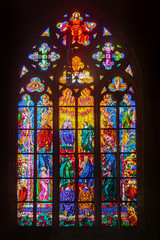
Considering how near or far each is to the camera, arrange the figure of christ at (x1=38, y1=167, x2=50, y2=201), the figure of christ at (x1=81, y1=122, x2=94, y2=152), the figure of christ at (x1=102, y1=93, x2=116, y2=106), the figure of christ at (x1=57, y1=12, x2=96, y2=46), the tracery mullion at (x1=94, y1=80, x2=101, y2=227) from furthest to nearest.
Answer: the figure of christ at (x1=57, y1=12, x2=96, y2=46)
the figure of christ at (x1=102, y1=93, x2=116, y2=106)
the figure of christ at (x1=81, y1=122, x2=94, y2=152)
the figure of christ at (x1=38, y1=167, x2=50, y2=201)
the tracery mullion at (x1=94, y1=80, x2=101, y2=227)

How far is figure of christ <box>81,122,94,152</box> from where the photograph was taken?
893 centimetres

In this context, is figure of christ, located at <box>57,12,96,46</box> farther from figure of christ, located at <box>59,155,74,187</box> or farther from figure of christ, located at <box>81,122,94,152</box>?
figure of christ, located at <box>59,155,74,187</box>

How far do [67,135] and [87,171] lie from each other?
2.53ft

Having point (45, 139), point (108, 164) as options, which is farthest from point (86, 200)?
point (45, 139)

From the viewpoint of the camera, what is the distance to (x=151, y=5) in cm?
871

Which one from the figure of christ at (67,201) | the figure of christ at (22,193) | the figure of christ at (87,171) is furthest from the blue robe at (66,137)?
the figure of christ at (22,193)

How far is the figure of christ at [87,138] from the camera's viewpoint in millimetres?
8930

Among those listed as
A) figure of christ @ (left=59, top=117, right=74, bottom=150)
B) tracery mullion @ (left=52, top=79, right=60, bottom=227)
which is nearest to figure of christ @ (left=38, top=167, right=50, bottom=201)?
tracery mullion @ (left=52, top=79, right=60, bottom=227)

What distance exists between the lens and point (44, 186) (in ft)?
28.9

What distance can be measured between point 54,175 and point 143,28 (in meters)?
3.18

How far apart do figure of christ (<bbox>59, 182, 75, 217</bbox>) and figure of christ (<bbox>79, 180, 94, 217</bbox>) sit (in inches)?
5.8

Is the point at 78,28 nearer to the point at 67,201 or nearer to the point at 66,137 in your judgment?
the point at 66,137

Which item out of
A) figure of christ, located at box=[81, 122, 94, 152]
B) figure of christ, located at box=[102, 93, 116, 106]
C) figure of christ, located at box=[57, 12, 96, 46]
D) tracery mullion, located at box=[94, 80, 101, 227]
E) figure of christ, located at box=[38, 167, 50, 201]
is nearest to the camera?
tracery mullion, located at box=[94, 80, 101, 227]

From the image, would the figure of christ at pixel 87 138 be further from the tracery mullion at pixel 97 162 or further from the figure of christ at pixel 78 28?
the figure of christ at pixel 78 28
